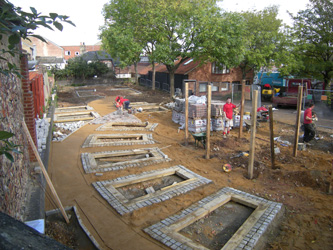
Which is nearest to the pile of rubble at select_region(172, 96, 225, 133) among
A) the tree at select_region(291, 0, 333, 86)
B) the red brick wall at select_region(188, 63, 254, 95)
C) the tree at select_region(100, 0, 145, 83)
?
the tree at select_region(100, 0, 145, 83)

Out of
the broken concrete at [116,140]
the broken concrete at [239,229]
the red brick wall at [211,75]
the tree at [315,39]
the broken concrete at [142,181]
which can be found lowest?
the broken concrete at [239,229]

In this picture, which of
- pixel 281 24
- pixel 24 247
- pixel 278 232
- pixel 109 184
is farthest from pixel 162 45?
pixel 24 247

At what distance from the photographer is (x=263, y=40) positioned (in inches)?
1011

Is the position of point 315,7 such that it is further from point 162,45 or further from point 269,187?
point 269,187

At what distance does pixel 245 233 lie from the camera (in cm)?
491

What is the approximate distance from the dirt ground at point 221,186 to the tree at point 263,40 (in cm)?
1436

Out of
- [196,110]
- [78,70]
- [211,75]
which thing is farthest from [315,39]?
[78,70]

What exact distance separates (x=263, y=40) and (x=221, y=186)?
22.7 meters

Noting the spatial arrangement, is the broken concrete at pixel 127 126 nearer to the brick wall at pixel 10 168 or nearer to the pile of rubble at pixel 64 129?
the pile of rubble at pixel 64 129

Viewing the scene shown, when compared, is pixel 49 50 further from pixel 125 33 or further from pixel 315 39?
pixel 315 39

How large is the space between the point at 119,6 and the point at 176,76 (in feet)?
30.1

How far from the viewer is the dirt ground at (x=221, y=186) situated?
4984mm

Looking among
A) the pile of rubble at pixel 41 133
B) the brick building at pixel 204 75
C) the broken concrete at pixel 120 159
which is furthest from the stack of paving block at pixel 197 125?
the brick building at pixel 204 75

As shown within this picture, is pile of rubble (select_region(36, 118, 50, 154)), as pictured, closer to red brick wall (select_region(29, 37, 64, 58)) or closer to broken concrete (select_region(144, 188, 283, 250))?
Answer: broken concrete (select_region(144, 188, 283, 250))
